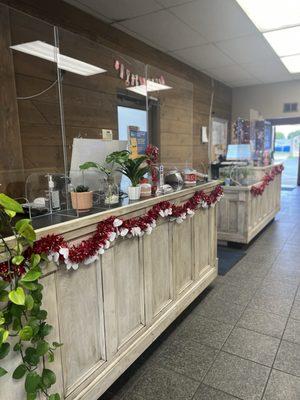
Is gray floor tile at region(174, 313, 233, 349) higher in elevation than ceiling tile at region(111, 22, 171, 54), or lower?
lower

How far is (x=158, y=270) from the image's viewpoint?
87.5 inches

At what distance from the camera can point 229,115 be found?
7.41 meters

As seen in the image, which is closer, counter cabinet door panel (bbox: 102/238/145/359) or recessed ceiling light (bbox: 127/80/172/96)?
counter cabinet door panel (bbox: 102/238/145/359)

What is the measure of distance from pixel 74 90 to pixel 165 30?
5.23ft

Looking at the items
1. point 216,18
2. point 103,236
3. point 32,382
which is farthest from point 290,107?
point 32,382

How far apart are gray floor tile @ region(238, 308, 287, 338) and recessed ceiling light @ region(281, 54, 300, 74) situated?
427cm

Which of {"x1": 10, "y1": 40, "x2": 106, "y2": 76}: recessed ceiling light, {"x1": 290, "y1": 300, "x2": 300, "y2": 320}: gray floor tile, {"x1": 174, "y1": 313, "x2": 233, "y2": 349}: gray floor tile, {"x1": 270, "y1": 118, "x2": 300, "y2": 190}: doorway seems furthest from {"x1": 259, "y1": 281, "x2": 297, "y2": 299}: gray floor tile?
{"x1": 270, "y1": 118, "x2": 300, "y2": 190}: doorway

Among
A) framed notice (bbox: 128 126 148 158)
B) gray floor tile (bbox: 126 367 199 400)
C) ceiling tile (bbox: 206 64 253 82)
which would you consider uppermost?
Answer: ceiling tile (bbox: 206 64 253 82)

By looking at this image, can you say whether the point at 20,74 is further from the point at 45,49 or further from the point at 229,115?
the point at 229,115

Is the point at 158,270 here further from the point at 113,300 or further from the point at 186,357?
the point at 186,357

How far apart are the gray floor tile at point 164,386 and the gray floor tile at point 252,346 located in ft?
1.51

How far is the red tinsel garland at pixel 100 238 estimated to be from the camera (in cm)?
133

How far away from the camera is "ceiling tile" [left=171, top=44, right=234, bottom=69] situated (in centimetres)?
453

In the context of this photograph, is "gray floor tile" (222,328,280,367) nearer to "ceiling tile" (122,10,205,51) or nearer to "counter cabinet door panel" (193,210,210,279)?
"counter cabinet door panel" (193,210,210,279)
